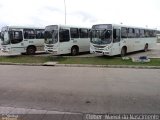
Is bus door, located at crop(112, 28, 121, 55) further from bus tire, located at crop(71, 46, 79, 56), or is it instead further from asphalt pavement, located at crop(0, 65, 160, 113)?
asphalt pavement, located at crop(0, 65, 160, 113)

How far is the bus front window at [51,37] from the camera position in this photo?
69.5ft

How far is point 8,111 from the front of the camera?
6.85m

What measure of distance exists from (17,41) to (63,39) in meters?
4.59

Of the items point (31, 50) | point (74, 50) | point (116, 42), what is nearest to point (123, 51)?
point (116, 42)

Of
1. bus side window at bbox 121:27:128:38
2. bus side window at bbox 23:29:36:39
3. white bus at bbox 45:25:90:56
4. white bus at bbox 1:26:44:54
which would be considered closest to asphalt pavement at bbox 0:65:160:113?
bus side window at bbox 121:27:128:38

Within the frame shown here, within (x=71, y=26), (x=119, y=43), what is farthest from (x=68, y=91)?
(x=71, y=26)

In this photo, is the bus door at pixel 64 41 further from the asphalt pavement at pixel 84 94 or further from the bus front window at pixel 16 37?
the asphalt pavement at pixel 84 94

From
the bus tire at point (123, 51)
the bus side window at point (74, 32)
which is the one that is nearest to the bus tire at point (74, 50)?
the bus side window at point (74, 32)

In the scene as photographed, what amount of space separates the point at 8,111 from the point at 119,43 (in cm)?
1488

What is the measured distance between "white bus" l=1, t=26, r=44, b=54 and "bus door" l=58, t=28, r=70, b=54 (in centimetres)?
422

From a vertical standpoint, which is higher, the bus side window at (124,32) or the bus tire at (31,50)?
the bus side window at (124,32)

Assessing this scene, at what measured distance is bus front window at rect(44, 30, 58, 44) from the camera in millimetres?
21177

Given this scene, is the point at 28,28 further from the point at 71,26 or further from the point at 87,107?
the point at 87,107

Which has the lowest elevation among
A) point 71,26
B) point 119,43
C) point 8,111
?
point 8,111
